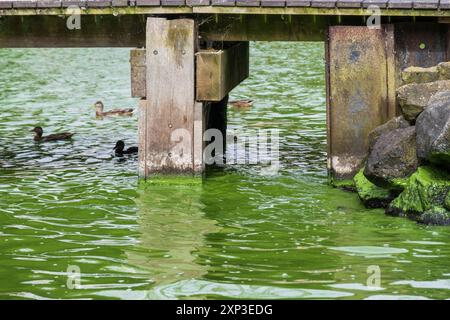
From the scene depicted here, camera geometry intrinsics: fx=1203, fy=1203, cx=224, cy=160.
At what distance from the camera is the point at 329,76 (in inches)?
607

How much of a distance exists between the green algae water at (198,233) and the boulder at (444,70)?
1864 mm

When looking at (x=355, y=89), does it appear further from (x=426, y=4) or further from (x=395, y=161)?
(x=395, y=161)

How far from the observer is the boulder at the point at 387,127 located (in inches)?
573

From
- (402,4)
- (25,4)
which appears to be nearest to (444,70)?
(402,4)

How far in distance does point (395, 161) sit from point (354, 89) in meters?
1.73

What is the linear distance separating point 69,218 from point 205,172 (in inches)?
116

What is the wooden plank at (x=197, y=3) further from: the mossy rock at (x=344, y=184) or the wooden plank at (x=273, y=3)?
the mossy rock at (x=344, y=184)

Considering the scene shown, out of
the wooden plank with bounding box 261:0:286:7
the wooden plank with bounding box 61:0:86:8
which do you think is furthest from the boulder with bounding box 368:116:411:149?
the wooden plank with bounding box 61:0:86:8

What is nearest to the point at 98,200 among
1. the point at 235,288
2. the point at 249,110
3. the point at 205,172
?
the point at 205,172

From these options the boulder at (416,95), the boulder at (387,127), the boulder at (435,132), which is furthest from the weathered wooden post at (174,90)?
the boulder at (435,132)

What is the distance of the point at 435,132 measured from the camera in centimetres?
1312

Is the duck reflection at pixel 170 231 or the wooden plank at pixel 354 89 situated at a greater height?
the wooden plank at pixel 354 89

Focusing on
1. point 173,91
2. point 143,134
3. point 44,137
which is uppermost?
point 173,91
